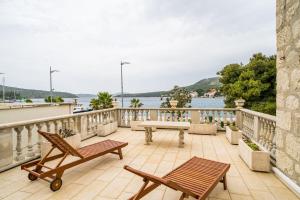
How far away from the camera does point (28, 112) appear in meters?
13.3

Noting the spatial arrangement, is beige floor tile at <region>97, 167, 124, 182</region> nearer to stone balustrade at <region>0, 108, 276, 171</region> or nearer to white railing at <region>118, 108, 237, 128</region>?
stone balustrade at <region>0, 108, 276, 171</region>

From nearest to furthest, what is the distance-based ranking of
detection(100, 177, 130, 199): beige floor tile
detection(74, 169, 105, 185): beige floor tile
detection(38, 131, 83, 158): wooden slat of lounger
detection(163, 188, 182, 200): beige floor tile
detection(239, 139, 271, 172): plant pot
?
detection(163, 188, 182, 200): beige floor tile
detection(100, 177, 130, 199): beige floor tile
detection(38, 131, 83, 158): wooden slat of lounger
detection(74, 169, 105, 185): beige floor tile
detection(239, 139, 271, 172): plant pot

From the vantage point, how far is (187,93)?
54.3 feet

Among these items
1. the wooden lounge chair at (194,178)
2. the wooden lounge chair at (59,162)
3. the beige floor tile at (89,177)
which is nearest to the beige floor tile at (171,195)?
the wooden lounge chair at (194,178)

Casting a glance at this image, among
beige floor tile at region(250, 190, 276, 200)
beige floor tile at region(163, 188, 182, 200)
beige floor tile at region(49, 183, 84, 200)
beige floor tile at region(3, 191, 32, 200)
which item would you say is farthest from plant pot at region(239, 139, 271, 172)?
beige floor tile at region(3, 191, 32, 200)

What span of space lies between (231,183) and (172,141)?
9.22 ft

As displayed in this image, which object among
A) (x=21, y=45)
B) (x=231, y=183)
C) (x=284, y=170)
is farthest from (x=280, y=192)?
(x=21, y=45)

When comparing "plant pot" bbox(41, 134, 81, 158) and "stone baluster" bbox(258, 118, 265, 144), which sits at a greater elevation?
"stone baluster" bbox(258, 118, 265, 144)

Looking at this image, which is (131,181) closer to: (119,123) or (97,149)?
(97,149)

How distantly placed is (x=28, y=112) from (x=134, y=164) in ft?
42.8

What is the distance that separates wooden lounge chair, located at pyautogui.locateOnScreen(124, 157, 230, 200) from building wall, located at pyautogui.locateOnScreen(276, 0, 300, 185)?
3.27 feet

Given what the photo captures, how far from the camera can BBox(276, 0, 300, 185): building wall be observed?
2.53m

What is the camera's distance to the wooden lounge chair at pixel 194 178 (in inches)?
70.9

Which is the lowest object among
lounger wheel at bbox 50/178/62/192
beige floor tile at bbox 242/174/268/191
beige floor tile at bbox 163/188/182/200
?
beige floor tile at bbox 242/174/268/191
